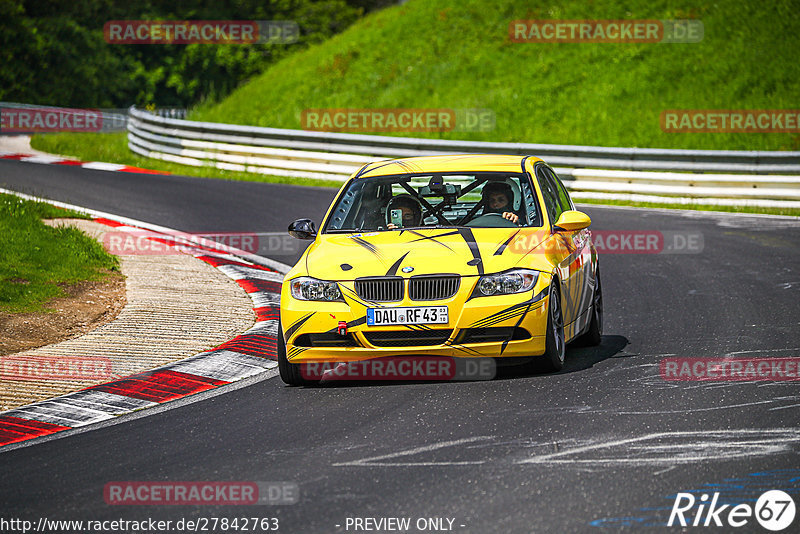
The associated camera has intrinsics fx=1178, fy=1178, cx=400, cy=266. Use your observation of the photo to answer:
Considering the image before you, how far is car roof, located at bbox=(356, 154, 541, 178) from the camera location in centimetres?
959

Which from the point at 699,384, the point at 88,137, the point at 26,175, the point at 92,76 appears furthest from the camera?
the point at 92,76

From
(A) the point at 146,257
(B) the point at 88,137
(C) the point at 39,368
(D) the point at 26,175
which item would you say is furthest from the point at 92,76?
(C) the point at 39,368

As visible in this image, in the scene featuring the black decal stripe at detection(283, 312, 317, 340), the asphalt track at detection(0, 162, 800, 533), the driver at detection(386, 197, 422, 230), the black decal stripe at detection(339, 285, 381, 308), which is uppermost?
the driver at detection(386, 197, 422, 230)

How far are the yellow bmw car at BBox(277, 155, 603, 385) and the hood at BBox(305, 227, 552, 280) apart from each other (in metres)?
0.01

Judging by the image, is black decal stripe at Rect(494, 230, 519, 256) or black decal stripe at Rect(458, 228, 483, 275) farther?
black decal stripe at Rect(494, 230, 519, 256)

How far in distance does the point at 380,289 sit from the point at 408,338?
40cm

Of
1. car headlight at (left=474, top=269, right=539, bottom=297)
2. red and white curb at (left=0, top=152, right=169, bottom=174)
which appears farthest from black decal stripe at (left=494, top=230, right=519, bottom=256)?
red and white curb at (left=0, top=152, right=169, bottom=174)

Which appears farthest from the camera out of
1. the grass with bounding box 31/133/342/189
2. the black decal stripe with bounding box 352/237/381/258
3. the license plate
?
the grass with bounding box 31/133/342/189

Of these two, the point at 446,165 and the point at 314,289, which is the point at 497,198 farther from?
the point at 314,289

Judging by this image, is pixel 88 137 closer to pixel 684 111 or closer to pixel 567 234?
pixel 684 111

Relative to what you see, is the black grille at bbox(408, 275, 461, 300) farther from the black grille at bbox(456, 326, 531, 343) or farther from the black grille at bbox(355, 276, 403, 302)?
the black grille at bbox(456, 326, 531, 343)

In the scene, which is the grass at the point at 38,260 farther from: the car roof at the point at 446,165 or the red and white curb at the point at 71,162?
the red and white curb at the point at 71,162

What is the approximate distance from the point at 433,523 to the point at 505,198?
4603 mm

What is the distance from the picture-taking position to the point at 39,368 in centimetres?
893
